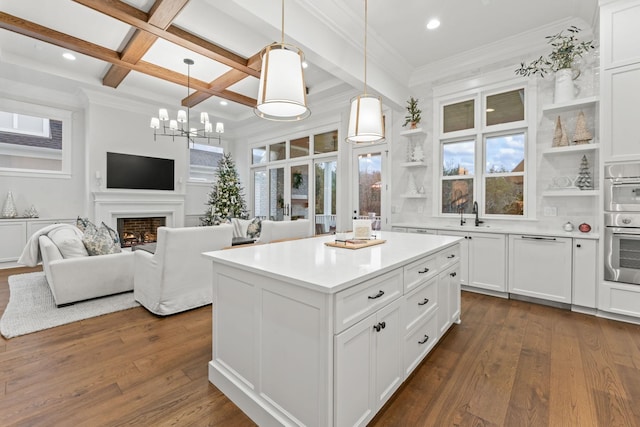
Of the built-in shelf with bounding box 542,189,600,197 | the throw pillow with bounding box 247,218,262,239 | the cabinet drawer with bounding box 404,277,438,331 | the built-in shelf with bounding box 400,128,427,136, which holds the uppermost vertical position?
the built-in shelf with bounding box 400,128,427,136

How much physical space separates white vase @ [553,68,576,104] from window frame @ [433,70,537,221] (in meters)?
0.31

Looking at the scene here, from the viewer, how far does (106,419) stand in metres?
1.58

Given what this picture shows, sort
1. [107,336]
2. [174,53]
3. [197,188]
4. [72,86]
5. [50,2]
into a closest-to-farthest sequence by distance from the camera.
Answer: [107,336] → [50,2] → [174,53] → [72,86] → [197,188]

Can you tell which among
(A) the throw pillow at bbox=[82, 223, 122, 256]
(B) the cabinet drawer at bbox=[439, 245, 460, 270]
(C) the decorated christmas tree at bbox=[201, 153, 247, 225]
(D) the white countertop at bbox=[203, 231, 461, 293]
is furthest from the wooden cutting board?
(C) the decorated christmas tree at bbox=[201, 153, 247, 225]

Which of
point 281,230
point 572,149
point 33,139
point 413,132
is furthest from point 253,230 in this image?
point 572,149

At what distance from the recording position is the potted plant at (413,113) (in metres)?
4.61

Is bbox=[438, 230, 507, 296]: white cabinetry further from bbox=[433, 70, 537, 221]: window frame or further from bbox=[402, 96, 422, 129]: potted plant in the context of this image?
bbox=[402, 96, 422, 129]: potted plant

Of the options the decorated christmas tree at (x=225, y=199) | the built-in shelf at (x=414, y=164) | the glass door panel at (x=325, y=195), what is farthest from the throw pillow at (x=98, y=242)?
the built-in shelf at (x=414, y=164)

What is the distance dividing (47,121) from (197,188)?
120 inches

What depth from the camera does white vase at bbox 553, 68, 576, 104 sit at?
339 centimetres

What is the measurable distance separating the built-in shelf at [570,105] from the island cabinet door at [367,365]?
341cm

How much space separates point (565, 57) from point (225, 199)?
6.53 m

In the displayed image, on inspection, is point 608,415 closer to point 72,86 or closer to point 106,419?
point 106,419

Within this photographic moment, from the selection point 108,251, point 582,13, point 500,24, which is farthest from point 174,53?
point 582,13
